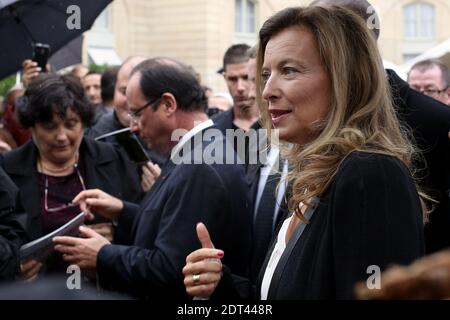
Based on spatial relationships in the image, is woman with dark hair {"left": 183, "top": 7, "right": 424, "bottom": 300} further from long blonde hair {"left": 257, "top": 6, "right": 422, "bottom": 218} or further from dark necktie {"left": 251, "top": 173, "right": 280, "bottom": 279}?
dark necktie {"left": 251, "top": 173, "right": 280, "bottom": 279}

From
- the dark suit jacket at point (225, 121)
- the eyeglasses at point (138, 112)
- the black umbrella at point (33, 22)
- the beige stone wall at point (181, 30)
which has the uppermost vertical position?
the beige stone wall at point (181, 30)

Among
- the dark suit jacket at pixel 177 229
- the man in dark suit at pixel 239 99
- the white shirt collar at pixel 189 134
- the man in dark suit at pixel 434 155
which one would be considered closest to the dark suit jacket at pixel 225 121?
the man in dark suit at pixel 239 99

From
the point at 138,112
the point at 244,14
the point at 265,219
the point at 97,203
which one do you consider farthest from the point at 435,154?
the point at 244,14

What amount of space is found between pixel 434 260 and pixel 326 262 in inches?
41.0

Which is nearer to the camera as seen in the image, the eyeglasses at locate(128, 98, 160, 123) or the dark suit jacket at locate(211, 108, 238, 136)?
the eyeglasses at locate(128, 98, 160, 123)

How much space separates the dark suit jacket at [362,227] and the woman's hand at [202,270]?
47 cm

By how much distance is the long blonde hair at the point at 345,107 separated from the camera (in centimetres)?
213

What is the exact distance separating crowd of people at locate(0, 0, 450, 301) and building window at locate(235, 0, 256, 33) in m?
28.0

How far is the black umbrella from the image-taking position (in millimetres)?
5094

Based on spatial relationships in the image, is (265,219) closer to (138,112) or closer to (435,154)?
(138,112)

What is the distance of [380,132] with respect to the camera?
2.16 meters

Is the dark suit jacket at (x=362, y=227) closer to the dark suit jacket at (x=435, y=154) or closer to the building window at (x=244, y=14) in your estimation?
the dark suit jacket at (x=435, y=154)

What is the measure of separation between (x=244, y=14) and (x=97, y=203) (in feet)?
99.1

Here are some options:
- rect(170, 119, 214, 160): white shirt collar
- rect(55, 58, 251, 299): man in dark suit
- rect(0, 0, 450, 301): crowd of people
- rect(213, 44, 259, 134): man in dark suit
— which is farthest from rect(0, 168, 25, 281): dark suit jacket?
rect(213, 44, 259, 134): man in dark suit
